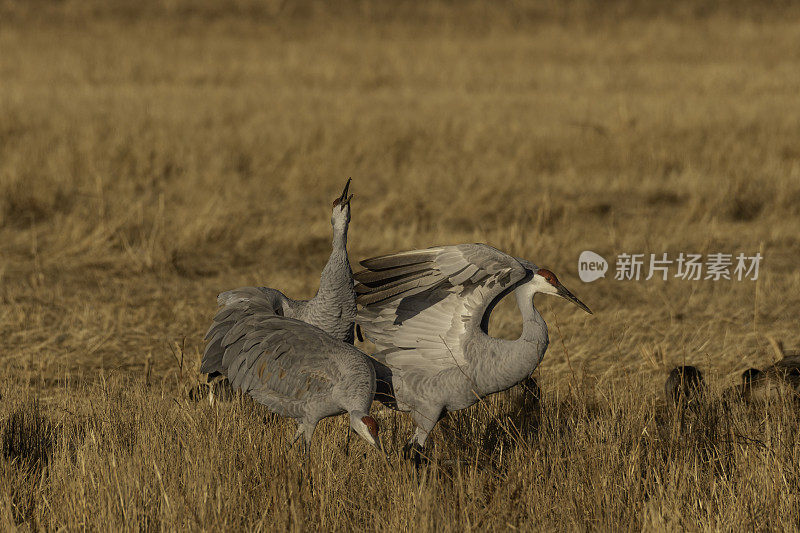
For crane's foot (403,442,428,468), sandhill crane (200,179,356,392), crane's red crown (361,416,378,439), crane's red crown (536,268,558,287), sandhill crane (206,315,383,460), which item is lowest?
crane's foot (403,442,428,468)

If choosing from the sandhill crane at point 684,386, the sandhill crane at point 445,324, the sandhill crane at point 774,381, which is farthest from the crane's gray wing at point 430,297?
the sandhill crane at point 774,381

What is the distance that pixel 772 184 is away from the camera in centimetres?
1166

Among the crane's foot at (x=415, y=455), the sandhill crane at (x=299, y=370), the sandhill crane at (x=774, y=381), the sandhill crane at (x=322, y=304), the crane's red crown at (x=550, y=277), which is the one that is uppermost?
the crane's red crown at (x=550, y=277)

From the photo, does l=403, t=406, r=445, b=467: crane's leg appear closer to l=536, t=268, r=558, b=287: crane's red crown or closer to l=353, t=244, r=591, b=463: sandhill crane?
l=353, t=244, r=591, b=463: sandhill crane

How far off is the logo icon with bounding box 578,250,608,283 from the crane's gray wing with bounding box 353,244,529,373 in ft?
14.7

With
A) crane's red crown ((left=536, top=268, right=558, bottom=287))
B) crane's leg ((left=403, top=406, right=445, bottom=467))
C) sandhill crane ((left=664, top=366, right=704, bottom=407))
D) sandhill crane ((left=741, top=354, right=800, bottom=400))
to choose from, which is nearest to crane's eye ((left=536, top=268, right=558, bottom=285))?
crane's red crown ((left=536, top=268, right=558, bottom=287))

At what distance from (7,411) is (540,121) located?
39.1 ft

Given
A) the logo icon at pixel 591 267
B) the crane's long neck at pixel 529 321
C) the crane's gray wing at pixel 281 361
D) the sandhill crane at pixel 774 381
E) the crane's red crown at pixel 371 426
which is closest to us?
the crane's red crown at pixel 371 426

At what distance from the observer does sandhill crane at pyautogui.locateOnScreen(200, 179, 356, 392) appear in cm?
407

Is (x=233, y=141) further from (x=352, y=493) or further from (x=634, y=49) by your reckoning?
(x=634, y=49)

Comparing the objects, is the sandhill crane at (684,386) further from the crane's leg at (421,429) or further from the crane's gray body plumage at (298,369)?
the crane's gray body plumage at (298,369)

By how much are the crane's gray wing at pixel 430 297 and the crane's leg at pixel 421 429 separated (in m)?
0.16

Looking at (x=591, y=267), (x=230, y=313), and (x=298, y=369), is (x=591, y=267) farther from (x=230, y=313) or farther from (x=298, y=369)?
(x=298, y=369)

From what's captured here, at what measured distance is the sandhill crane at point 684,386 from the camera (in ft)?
16.7
